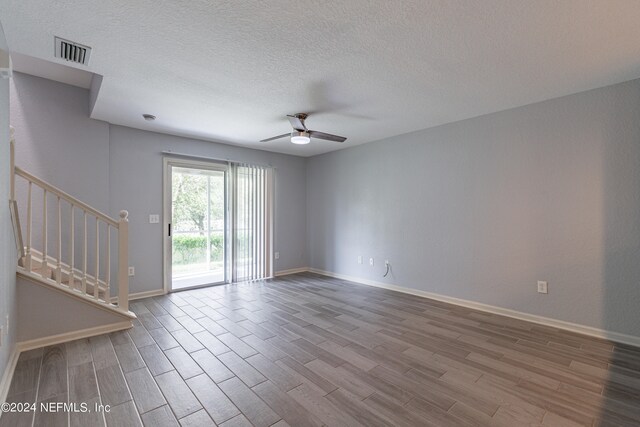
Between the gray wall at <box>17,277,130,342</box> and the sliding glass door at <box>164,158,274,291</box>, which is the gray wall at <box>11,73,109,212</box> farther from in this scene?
the gray wall at <box>17,277,130,342</box>

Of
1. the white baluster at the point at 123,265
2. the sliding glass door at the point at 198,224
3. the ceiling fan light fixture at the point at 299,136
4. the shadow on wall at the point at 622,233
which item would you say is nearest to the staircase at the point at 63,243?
the white baluster at the point at 123,265

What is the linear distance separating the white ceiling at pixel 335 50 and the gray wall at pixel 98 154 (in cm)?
54

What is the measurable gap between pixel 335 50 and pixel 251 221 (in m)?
3.70

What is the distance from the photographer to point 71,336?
2744mm

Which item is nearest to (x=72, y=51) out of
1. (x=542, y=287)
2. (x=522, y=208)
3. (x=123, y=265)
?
(x=123, y=265)

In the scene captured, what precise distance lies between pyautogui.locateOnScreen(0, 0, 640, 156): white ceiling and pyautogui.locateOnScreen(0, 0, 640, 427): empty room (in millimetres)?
22

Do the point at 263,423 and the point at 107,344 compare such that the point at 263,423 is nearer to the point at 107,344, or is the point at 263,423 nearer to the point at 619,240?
the point at 107,344

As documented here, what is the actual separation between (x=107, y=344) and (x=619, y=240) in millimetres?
5038

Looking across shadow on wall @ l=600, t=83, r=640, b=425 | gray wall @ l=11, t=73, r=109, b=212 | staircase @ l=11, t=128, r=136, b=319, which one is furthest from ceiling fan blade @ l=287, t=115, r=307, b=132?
shadow on wall @ l=600, t=83, r=640, b=425

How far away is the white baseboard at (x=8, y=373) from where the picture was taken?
187 cm

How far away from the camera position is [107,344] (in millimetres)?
2670

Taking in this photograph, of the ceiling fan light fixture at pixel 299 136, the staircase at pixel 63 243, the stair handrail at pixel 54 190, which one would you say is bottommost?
the staircase at pixel 63 243

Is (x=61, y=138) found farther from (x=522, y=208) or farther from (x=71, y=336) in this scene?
(x=522, y=208)

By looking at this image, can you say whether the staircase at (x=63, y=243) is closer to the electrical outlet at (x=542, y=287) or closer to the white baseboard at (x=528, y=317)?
the white baseboard at (x=528, y=317)
